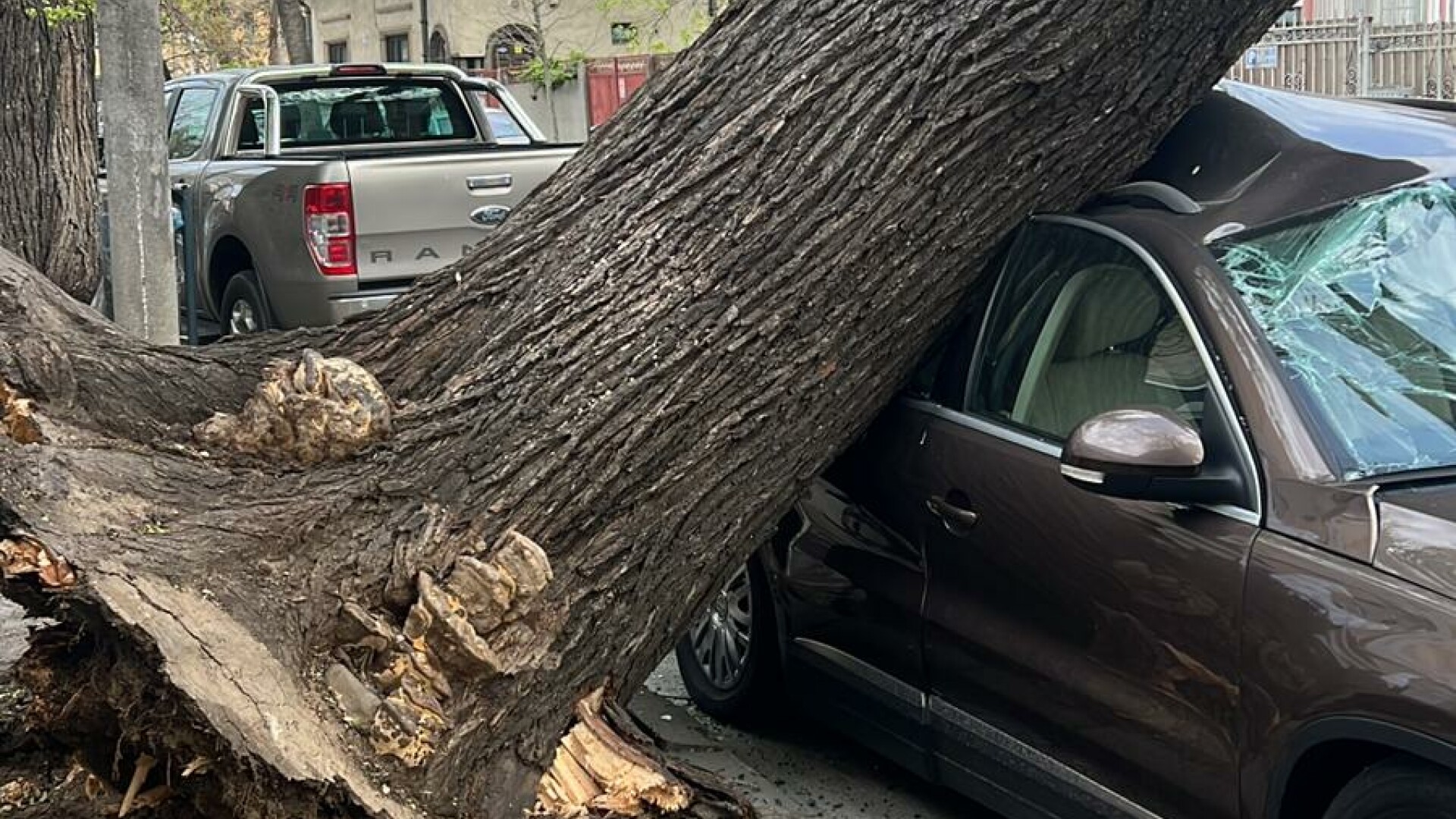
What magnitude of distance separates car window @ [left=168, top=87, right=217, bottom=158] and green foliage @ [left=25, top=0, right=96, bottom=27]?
123 inches

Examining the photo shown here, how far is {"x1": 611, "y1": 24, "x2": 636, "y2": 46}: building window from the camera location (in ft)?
95.7

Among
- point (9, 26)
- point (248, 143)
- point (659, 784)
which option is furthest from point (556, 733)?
point (248, 143)

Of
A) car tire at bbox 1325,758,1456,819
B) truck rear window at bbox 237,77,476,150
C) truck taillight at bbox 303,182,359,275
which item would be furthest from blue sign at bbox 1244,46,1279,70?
car tire at bbox 1325,758,1456,819

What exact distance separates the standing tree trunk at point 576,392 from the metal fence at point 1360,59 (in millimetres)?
17224

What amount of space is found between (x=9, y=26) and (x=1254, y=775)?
623 cm

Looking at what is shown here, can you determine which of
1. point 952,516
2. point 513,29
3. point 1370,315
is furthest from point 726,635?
point 513,29

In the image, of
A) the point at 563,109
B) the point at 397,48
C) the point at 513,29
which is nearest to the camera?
the point at 563,109

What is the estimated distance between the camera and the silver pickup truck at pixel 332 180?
8.80 meters

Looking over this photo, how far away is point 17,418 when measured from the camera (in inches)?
148

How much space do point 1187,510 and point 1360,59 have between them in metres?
19.1

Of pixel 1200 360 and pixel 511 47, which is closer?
pixel 1200 360

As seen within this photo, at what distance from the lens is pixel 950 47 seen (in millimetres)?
3953

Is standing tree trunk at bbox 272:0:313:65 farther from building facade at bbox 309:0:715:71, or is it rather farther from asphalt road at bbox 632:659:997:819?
asphalt road at bbox 632:659:997:819

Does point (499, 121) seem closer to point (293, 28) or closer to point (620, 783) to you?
point (620, 783)
